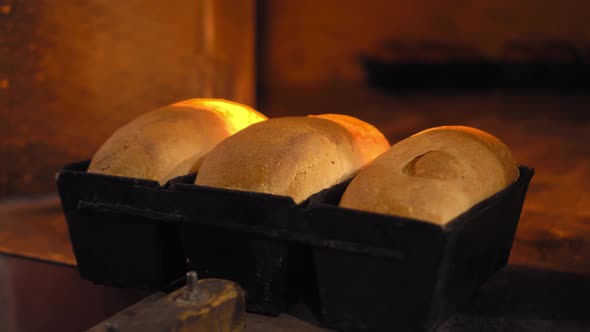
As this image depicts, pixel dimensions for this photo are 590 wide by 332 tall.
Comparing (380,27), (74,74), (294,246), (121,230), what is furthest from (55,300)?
(380,27)

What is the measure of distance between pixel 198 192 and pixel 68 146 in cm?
212

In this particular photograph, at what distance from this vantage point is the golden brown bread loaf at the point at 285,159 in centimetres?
183

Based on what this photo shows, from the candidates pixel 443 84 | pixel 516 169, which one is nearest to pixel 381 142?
pixel 516 169

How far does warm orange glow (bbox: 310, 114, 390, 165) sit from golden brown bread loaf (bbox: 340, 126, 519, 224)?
250mm

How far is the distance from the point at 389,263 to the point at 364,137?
0.69m

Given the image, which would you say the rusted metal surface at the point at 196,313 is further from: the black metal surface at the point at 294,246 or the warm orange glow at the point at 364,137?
the warm orange glow at the point at 364,137

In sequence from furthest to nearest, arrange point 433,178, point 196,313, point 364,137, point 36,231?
point 36,231 < point 364,137 < point 433,178 < point 196,313

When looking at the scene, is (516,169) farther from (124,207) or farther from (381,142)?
(124,207)

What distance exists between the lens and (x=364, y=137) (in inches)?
86.9

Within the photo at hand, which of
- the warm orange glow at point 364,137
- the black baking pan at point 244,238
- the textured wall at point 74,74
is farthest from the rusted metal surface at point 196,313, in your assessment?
the textured wall at point 74,74

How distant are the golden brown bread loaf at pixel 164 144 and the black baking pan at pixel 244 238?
24 centimetres

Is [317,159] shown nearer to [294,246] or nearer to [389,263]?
[294,246]

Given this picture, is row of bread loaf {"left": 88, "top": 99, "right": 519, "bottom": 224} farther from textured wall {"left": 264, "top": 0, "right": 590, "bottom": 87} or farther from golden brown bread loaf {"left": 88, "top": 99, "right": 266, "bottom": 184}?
textured wall {"left": 264, "top": 0, "right": 590, "bottom": 87}

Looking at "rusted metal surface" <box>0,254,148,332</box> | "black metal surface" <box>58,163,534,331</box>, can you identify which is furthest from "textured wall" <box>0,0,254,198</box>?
"black metal surface" <box>58,163,534,331</box>
